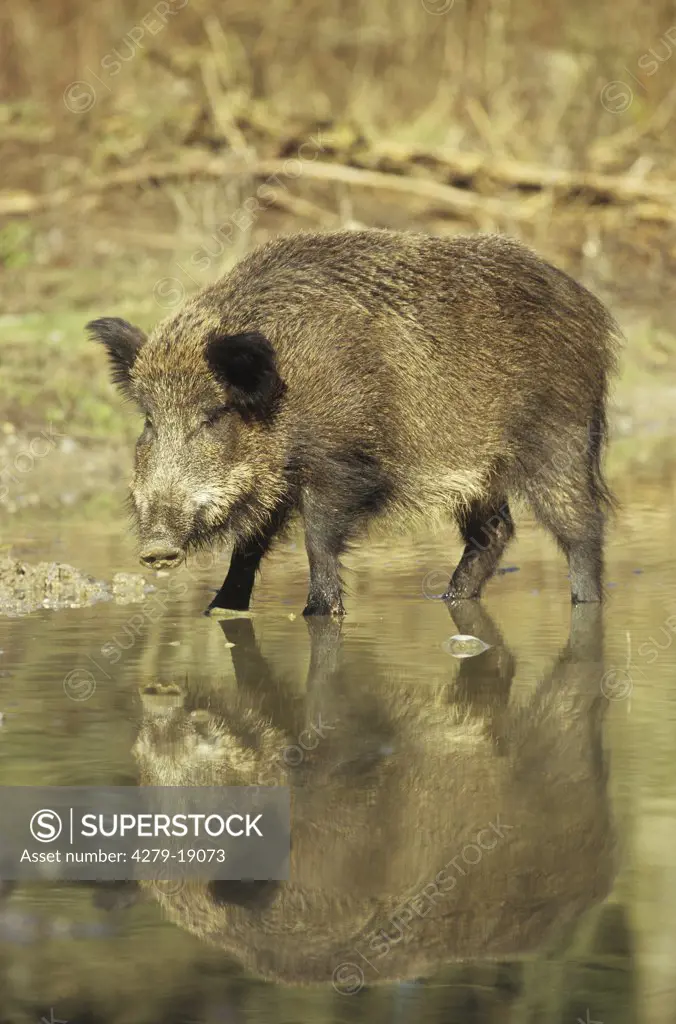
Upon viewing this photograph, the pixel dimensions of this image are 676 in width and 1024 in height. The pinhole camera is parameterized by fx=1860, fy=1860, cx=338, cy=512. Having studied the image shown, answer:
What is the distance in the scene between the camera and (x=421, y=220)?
18.2 m

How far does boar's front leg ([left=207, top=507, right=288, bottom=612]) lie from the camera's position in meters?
8.63

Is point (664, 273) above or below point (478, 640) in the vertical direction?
above

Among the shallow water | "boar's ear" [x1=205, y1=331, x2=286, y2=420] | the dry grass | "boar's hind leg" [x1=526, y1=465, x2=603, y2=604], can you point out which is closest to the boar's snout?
the shallow water

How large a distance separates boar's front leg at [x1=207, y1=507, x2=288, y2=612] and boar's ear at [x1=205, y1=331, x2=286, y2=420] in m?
0.54

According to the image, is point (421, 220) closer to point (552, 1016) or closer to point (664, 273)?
point (664, 273)

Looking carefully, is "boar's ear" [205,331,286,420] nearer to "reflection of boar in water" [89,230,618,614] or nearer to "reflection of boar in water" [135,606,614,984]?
"reflection of boar in water" [89,230,618,614]

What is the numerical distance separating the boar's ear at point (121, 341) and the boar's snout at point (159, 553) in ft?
2.83

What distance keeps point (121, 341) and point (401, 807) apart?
4044 millimetres

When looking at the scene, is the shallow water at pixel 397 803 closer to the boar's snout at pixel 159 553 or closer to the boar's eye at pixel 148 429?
the boar's snout at pixel 159 553

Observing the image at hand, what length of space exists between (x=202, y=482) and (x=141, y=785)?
3085 millimetres

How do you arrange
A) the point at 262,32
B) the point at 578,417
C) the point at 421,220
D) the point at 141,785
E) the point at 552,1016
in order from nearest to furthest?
the point at 552,1016 < the point at 141,785 < the point at 578,417 < the point at 421,220 < the point at 262,32

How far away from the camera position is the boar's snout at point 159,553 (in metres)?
8.16

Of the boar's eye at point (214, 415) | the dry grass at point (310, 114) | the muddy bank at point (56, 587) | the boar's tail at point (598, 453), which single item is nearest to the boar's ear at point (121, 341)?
the boar's eye at point (214, 415)

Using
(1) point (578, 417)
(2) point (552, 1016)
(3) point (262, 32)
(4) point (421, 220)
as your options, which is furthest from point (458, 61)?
(2) point (552, 1016)
